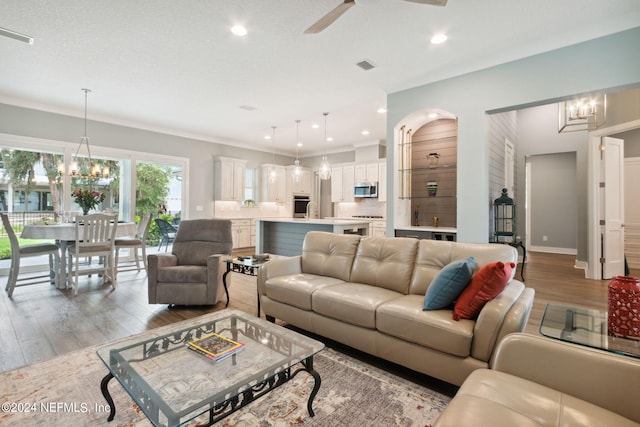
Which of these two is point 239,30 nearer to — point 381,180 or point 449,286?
point 449,286

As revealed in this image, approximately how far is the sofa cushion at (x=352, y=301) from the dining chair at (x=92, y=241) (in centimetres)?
345

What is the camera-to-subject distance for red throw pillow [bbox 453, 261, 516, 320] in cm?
192

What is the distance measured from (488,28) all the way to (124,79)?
179 inches

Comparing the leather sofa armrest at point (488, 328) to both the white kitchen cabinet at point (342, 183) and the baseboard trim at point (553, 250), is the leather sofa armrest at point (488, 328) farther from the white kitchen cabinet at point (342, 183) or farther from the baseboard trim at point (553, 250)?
the baseboard trim at point (553, 250)

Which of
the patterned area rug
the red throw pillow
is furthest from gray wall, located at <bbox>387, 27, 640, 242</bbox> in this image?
the patterned area rug

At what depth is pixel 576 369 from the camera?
1285 mm

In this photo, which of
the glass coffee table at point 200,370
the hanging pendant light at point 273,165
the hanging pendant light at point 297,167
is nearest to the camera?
the glass coffee table at point 200,370

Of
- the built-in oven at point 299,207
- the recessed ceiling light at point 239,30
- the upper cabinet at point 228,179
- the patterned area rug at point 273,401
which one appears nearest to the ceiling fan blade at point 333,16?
the recessed ceiling light at point 239,30

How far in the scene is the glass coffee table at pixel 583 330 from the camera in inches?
52.7

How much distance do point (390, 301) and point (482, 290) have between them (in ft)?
2.15

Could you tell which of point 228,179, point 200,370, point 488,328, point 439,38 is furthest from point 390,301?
point 228,179

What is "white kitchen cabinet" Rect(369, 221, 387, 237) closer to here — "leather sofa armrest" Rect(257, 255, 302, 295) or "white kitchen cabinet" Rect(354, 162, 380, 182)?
"white kitchen cabinet" Rect(354, 162, 380, 182)

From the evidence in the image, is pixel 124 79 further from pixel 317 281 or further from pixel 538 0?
pixel 538 0

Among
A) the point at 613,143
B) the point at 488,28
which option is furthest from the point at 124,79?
the point at 613,143
